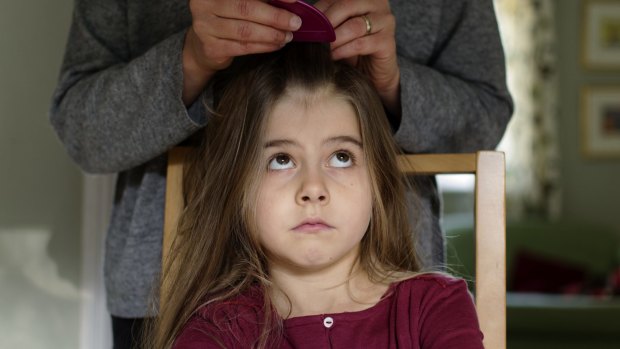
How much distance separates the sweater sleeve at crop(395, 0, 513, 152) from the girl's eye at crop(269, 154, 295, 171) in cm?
18

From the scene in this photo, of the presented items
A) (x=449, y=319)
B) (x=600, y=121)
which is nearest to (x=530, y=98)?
(x=600, y=121)

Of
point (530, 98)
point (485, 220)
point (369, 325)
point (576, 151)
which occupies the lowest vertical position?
point (576, 151)

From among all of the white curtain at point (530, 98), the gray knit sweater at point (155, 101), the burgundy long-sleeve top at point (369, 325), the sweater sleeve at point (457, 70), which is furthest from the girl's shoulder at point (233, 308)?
the white curtain at point (530, 98)

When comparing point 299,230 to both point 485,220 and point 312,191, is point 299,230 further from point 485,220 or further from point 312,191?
point 485,220

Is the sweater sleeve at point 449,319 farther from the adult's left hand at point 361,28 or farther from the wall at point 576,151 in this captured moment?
the wall at point 576,151

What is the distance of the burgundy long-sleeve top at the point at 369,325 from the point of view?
0.98 metres

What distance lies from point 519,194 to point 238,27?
394cm

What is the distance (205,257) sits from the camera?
1.07 m

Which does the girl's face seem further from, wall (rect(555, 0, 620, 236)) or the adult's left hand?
wall (rect(555, 0, 620, 236))

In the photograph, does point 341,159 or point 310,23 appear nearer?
point 310,23

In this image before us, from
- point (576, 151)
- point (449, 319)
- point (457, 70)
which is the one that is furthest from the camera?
point (576, 151)

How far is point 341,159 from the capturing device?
103 cm

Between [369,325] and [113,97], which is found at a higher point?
[113,97]

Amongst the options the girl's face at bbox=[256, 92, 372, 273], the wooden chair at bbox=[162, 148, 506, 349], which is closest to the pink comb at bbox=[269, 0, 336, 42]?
the girl's face at bbox=[256, 92, 372, 273]
